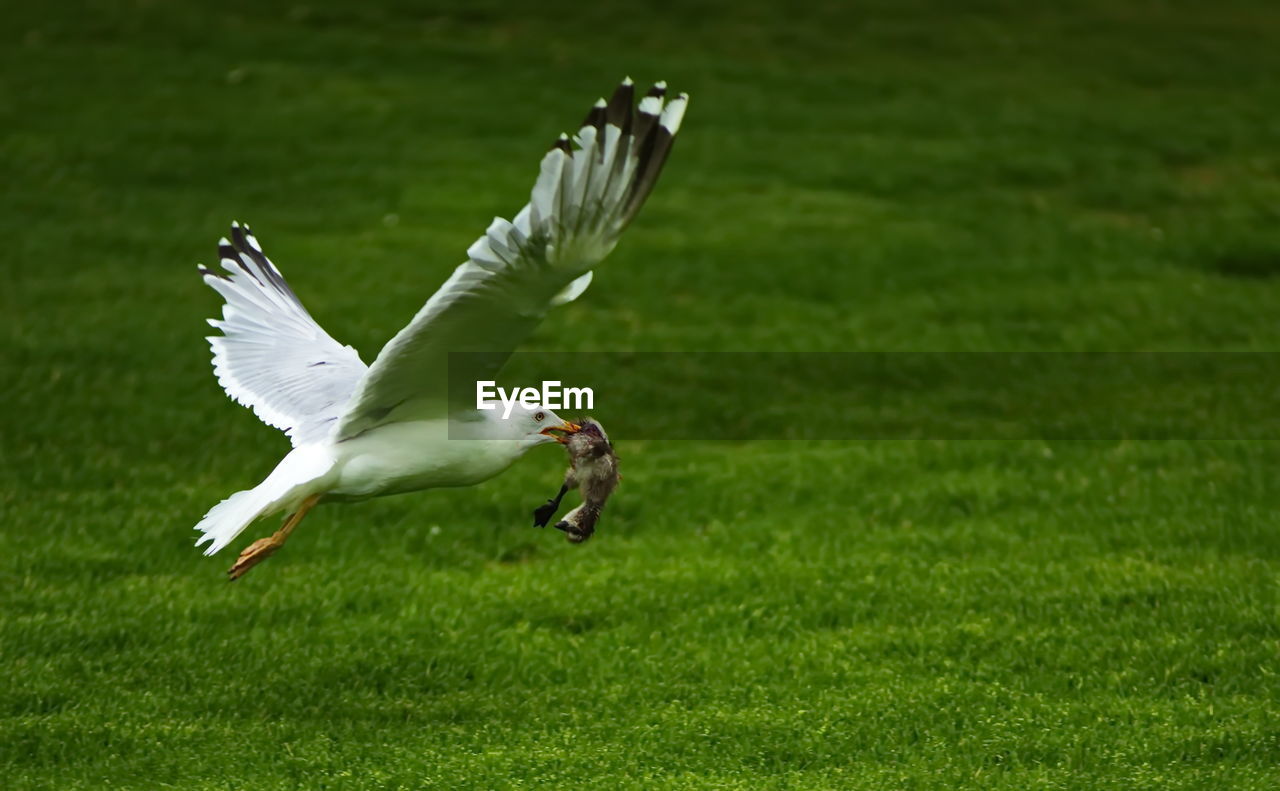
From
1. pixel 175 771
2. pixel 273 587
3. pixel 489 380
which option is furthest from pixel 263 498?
pixel 273 587

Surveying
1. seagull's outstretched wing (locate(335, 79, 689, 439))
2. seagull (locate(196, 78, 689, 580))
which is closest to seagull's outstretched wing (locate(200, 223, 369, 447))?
seagull (locate(196, 78, 689, 580))

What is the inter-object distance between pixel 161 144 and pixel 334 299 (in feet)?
11.6

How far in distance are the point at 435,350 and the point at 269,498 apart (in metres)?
0.75

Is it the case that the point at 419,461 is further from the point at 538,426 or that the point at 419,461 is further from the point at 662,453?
the point at 662,453

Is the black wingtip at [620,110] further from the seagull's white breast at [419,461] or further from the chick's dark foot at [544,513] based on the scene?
the chick's dark foot at [544,513]

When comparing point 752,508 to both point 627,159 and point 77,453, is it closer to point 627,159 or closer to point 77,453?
point 77,453

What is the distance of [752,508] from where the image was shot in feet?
28.8

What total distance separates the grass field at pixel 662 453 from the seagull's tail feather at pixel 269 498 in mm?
1319

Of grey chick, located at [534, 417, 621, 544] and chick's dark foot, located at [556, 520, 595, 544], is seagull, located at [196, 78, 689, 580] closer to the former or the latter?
grey chick, located at [534, 417, 621, 544]

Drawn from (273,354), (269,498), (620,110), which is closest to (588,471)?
(269,498)

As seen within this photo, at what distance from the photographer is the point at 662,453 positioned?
945 cm

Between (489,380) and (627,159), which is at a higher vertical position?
(627,159)

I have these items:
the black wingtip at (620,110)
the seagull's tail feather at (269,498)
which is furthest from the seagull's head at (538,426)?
the black wingtip at (620,110)

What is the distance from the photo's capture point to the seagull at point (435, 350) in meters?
4.35
